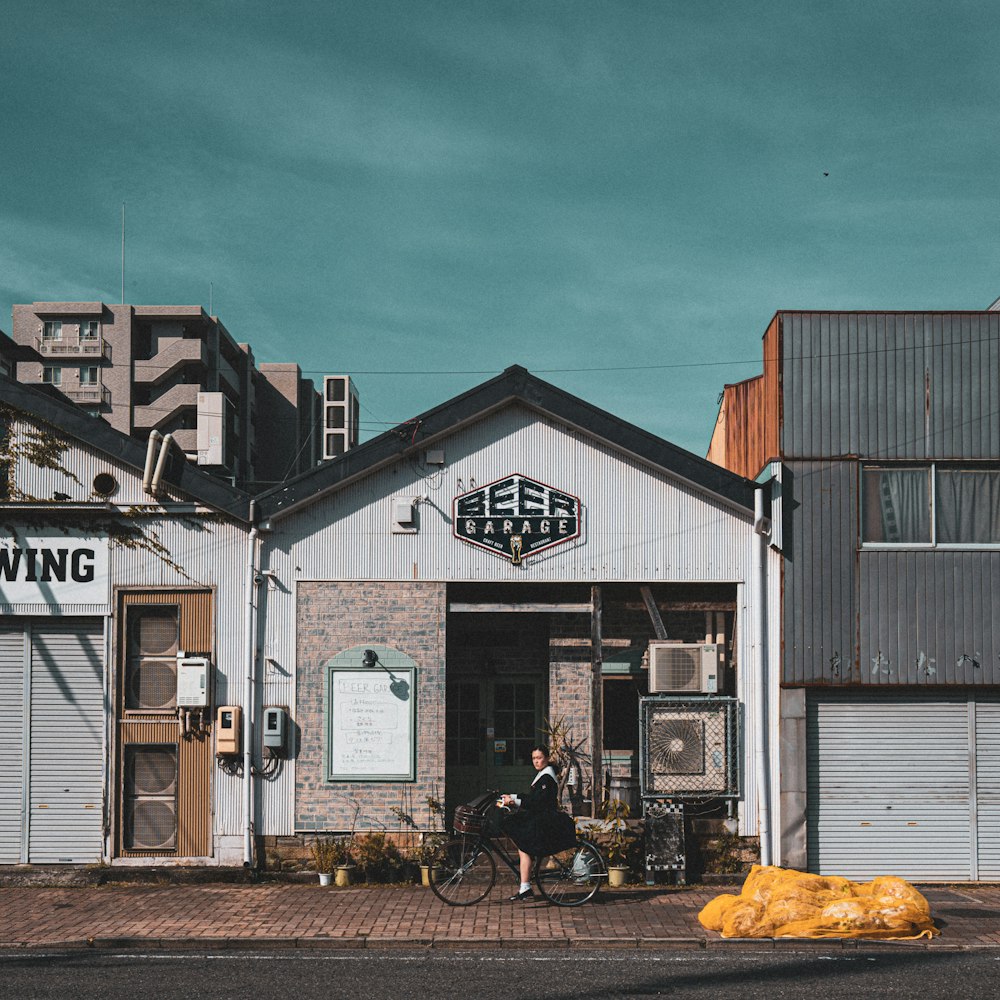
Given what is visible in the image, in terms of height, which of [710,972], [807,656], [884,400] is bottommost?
[710,972]

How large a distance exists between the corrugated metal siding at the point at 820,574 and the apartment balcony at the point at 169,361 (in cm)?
5186

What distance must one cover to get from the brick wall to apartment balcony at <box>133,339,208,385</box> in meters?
49.9

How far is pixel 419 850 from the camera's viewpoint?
14.5 m

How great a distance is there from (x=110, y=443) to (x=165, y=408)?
1937 inches

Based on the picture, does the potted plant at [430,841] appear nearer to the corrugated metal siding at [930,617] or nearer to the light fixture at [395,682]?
the light fixture at [395,682]

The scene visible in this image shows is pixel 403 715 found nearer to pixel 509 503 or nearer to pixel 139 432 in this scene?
pixel 509 503

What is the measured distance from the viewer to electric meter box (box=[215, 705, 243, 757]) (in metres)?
14.5

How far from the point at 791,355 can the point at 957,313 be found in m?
2.20

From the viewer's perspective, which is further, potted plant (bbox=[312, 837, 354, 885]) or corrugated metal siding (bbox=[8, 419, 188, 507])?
corrugated metal siding (bbox=[8, 419, 188, 507])

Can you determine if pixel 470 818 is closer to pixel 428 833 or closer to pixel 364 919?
pixel 364 919

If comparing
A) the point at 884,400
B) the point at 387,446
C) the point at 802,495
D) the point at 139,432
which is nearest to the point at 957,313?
the point at 884,400

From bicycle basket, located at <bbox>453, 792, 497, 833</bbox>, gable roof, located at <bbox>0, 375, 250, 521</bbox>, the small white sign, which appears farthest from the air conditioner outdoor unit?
the small white sign

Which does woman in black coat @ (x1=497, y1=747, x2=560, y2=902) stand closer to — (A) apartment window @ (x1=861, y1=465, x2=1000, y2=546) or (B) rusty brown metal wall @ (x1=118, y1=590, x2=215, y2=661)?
(B) rusty brown metal wall @ (x1=118, y1=590, x2=215, y2=661)

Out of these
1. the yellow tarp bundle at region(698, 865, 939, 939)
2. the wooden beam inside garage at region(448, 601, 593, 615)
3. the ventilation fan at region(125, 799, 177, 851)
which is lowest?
the yellow tarp bundle at region(698, 865, 939, 939)
